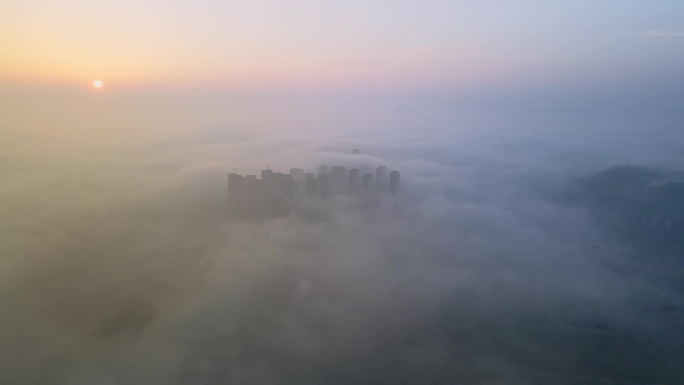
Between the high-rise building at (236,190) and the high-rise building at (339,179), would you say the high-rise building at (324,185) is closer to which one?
the high-rise building at (339,179)

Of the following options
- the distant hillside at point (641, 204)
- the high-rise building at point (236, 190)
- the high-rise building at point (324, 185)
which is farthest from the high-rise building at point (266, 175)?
the distant hillside at point (641, 204)

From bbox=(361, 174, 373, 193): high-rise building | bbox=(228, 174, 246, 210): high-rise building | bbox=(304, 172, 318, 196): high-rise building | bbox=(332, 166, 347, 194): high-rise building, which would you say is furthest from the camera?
bbox=(361, 174, 373, 193): high-rise building

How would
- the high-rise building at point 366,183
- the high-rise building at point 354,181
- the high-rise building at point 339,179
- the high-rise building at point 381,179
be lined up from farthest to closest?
1. the high-rise building at point 381,179
2. the high-rise building at point 366,183
3. the high-rise building at point 354,181
4. the high-rise building at point 339,179

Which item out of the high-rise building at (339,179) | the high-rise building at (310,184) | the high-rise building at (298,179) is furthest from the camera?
the high-rise building at (339,179)

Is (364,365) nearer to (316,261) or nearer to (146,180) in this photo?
(316,261)

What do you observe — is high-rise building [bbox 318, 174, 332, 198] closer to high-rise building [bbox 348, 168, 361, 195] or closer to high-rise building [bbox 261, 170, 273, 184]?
high-rise building [bbox 348, 168, 361, 195]

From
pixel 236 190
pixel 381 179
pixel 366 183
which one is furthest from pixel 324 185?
pixel 236 190

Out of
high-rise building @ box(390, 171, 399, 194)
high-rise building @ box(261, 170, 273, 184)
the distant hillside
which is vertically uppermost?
high-rise building @ box(261, 170, 273, 184)

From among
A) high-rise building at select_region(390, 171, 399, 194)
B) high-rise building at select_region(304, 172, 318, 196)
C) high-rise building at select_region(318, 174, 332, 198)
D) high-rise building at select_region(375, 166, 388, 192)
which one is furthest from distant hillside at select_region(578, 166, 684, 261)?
high-rise building at select_region(304, 172, 318, 196)

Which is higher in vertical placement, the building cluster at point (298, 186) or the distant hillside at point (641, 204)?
→ the building cluster at point (298, 186)
